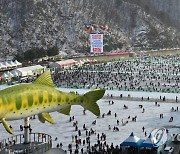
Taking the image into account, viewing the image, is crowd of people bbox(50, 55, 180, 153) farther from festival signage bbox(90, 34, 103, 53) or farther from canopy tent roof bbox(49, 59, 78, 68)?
festival signage bbox(90, 34, 103, 53)

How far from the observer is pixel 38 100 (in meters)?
22.0

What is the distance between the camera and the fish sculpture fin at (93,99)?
882 inches

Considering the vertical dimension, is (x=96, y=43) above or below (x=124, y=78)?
above

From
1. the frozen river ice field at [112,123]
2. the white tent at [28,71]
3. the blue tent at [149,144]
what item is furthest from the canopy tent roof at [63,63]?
the blue tent at [149,144]

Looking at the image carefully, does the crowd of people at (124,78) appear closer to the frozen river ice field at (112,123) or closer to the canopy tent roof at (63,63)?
the frozen river ice field at (112,123)

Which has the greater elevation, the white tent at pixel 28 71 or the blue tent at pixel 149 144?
the white tent at pixel 28 71

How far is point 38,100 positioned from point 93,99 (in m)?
2.93

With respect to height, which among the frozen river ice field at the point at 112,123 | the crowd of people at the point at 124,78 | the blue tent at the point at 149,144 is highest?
the crowd of people at the point at 124,78

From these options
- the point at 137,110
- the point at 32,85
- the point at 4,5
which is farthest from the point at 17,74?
the point at 4,5

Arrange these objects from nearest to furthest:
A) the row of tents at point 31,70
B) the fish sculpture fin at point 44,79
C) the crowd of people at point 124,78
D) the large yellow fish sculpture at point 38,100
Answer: the large yellow fish sculpture at point 38,100
the fish sculpture fin at point 44,79
the crowd of people at point 124,78
the row of tents at point 31,70

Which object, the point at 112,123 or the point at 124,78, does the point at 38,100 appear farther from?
the point at 124,78

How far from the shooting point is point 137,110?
194ft

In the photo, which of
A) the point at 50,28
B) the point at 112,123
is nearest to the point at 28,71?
the point at 112,123

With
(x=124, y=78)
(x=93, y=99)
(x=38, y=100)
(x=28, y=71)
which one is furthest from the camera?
(x=28, y=71)
